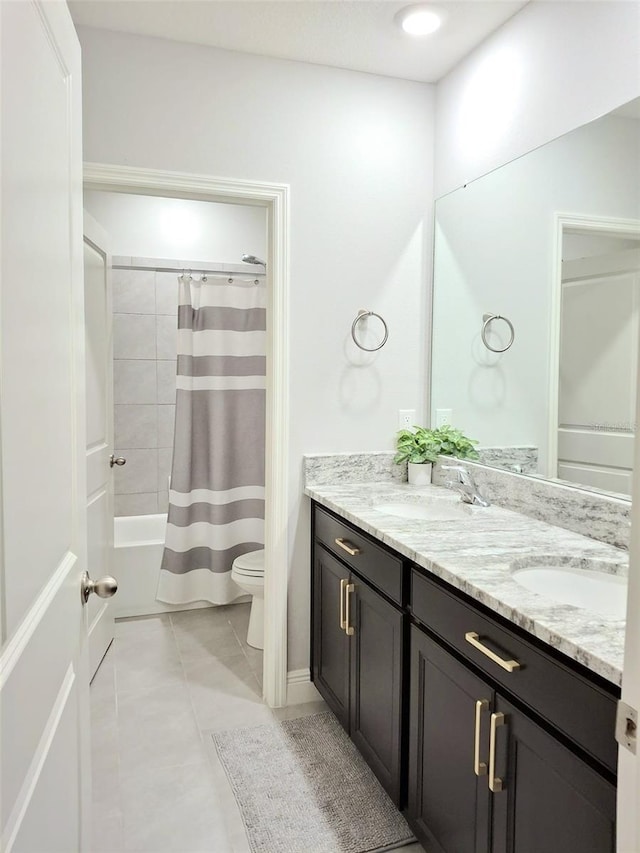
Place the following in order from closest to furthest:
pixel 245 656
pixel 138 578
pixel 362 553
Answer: pixel 362 553, pixel 245 656, pixel 138 578

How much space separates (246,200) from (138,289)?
1.64 metres

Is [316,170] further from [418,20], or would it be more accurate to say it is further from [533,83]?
[533,83]

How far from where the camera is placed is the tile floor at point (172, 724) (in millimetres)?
1878

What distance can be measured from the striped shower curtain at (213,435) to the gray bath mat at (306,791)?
1.23m

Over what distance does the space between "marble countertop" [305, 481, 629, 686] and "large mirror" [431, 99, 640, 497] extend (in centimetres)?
22

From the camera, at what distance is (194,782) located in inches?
82.4

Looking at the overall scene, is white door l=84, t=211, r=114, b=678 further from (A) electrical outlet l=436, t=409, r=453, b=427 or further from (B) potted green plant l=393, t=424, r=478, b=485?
(A) electrical outlet l=436, t=409, r=453, b=427

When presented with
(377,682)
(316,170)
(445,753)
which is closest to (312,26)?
(316,170)

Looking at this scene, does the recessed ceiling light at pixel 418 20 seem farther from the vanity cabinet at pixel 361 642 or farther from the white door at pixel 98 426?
the vanity cabinet at pixel 361 642

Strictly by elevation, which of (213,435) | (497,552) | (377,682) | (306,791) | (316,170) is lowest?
(306,791)

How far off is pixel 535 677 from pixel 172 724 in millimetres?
1703

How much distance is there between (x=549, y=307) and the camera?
2059mm

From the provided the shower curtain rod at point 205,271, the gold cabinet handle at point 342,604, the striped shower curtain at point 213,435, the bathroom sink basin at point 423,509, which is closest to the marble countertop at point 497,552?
the bathroom sink basin at point 423,509

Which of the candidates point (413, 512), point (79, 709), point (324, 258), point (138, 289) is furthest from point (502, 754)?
point (138, 289)
